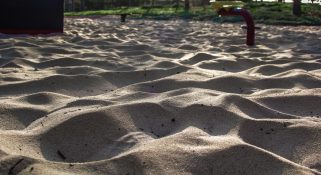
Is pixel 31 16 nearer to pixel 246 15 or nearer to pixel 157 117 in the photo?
pixel 246 15

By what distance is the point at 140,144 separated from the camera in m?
1.53

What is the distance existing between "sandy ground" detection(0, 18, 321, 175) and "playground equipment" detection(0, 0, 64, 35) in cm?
217

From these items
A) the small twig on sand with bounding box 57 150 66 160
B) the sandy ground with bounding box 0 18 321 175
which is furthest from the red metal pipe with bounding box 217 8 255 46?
the small twig on sand with bounding box 57 150 66 160

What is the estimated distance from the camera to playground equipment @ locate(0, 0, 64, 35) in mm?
5137

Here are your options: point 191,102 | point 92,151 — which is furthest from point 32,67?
point 92,151

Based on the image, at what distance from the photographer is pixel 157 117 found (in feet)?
5.96

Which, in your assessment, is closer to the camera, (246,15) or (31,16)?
(246,15)

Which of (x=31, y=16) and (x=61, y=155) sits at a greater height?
(x=31, y=16)

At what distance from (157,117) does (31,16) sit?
4.00m

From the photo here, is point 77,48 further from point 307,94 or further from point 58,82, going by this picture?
point 307,94

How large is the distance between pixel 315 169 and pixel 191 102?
2.51ft

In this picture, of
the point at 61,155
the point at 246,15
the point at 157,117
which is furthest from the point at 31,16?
the point at 61,155

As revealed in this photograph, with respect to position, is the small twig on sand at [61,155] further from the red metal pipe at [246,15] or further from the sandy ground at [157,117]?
the red metal pipe at [246,15]

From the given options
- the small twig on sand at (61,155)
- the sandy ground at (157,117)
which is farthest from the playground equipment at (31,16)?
the small twig on sand at (61,155)
